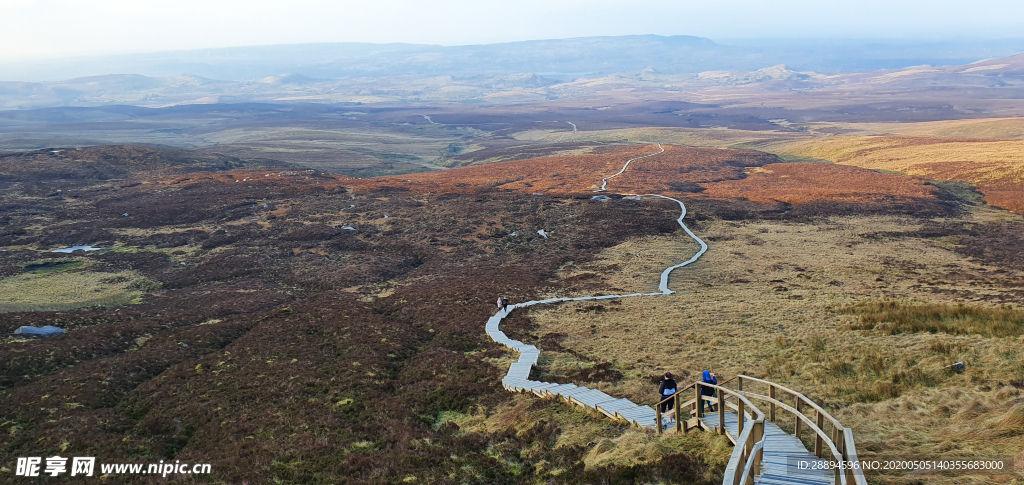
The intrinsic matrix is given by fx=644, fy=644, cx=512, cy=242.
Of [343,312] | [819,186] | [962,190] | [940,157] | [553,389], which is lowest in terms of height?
[343,312]

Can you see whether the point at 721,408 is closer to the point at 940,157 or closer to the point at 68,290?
the point at 68,290

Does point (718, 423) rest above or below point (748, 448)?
below

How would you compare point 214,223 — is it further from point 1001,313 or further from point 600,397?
point 1001,313

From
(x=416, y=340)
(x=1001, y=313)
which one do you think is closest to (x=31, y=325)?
(x=416, y=340)

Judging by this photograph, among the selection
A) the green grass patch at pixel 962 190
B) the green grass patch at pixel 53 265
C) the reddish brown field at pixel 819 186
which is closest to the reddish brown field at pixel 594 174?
the reddish brown field at pixel 819 186

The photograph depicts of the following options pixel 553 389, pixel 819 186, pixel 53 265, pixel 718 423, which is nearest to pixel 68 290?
pixel 53 265

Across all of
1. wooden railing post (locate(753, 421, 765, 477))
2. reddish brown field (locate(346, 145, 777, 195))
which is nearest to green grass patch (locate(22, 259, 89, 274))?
reddish brown field (locate(346, 145, 777, 195))
